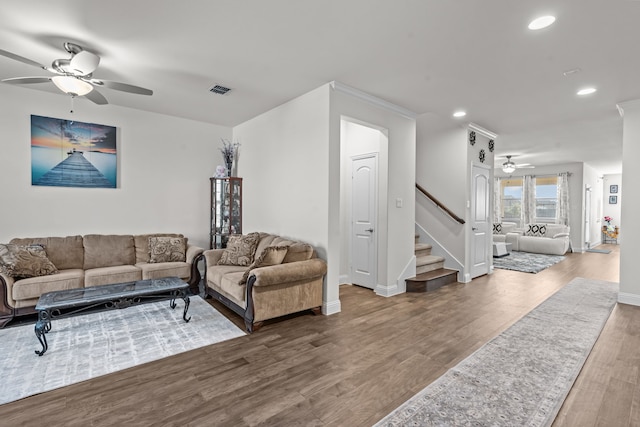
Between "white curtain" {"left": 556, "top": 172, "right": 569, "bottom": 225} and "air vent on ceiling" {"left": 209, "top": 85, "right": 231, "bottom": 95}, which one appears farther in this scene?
"white curtain" {"left": 556, "top": 172, "right": 569, "bottom": 225}

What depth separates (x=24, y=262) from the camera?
3.56 metres

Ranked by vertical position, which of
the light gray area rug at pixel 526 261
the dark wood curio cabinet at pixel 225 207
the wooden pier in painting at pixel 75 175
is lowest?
the light gray area rug at pixel 526 261

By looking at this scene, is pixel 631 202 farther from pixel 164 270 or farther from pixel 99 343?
pixel 99 343

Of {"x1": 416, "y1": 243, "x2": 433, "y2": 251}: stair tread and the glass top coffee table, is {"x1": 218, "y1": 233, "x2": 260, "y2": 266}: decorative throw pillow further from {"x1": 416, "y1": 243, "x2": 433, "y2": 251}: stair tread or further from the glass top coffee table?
{"x1": 416, "y1": 243, "x2": 433, "y2": 251}: stair tread

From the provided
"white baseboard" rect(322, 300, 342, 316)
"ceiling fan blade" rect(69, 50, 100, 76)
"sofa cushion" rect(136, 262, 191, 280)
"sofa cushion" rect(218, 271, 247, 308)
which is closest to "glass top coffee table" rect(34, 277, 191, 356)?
"sofa cushion" rect(218, 271, 247, 308)

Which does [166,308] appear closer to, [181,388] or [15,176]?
[181,388]

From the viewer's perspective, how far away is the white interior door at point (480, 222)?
5.76m

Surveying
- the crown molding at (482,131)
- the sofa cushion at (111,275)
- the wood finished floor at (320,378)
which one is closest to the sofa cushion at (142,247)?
the sofa cushion at (111,275)

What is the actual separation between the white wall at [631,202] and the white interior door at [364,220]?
3.39 metres

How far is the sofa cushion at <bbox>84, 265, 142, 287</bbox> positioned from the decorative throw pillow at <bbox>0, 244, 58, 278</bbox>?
1.34 ft

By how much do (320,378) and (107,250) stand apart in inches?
150

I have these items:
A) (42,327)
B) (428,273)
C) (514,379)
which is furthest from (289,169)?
(514,379)

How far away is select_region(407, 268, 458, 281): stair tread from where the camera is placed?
497 cm

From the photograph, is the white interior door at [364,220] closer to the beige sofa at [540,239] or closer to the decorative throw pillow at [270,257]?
the decorative throw pillow at [270,257]
